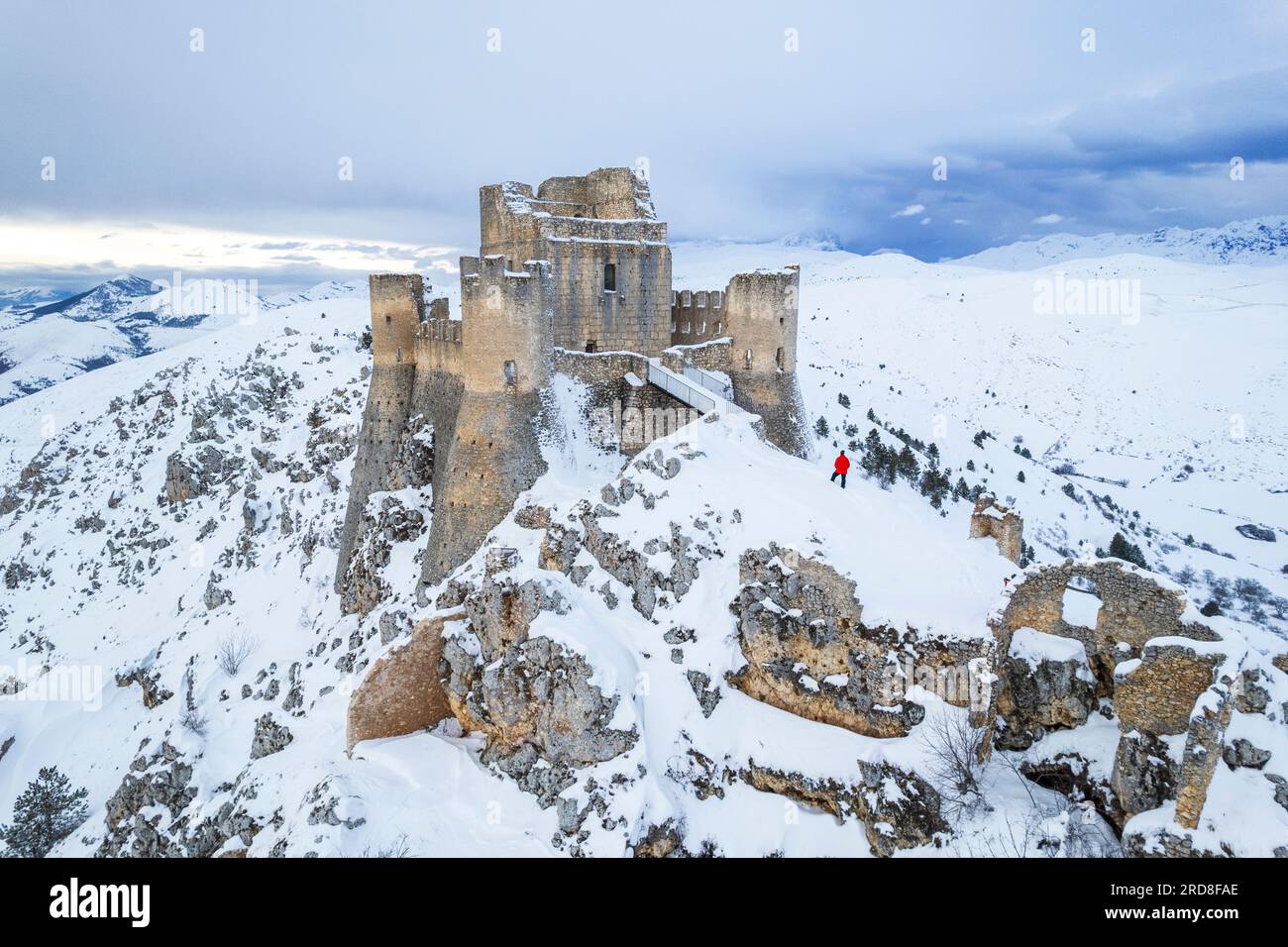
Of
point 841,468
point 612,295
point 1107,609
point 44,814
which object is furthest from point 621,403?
point 44,814

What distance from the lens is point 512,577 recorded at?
19797 millimetres

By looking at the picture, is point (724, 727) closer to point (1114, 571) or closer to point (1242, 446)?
point (1114, 571)

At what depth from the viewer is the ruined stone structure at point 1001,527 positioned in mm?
20097

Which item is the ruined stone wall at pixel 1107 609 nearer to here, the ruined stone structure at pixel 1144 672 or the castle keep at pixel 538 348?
the ruined stone structure at pixel 1144 672

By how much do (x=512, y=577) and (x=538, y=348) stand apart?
860 cm

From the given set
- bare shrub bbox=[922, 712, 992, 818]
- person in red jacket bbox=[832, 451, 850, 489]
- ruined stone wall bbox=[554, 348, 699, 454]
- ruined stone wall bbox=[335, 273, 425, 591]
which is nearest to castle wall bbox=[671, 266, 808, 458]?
ruined stone wall bbox=[554, 348, 699, 454]

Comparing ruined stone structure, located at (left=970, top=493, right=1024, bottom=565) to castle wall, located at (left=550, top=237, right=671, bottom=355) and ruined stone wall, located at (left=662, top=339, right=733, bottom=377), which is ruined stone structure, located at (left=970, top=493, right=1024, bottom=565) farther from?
castle wall, located at (left=550, top=237, right=671, bottom=355)

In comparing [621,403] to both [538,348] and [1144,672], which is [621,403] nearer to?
[538,348]

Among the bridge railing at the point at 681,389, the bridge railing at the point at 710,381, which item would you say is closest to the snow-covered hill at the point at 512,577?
the bridge railing at the point at 681,389

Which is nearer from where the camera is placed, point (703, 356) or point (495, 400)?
point (495, 400)

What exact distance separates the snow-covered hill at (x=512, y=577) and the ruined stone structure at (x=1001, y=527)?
2.48 feet

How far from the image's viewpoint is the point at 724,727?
59.6 ft
